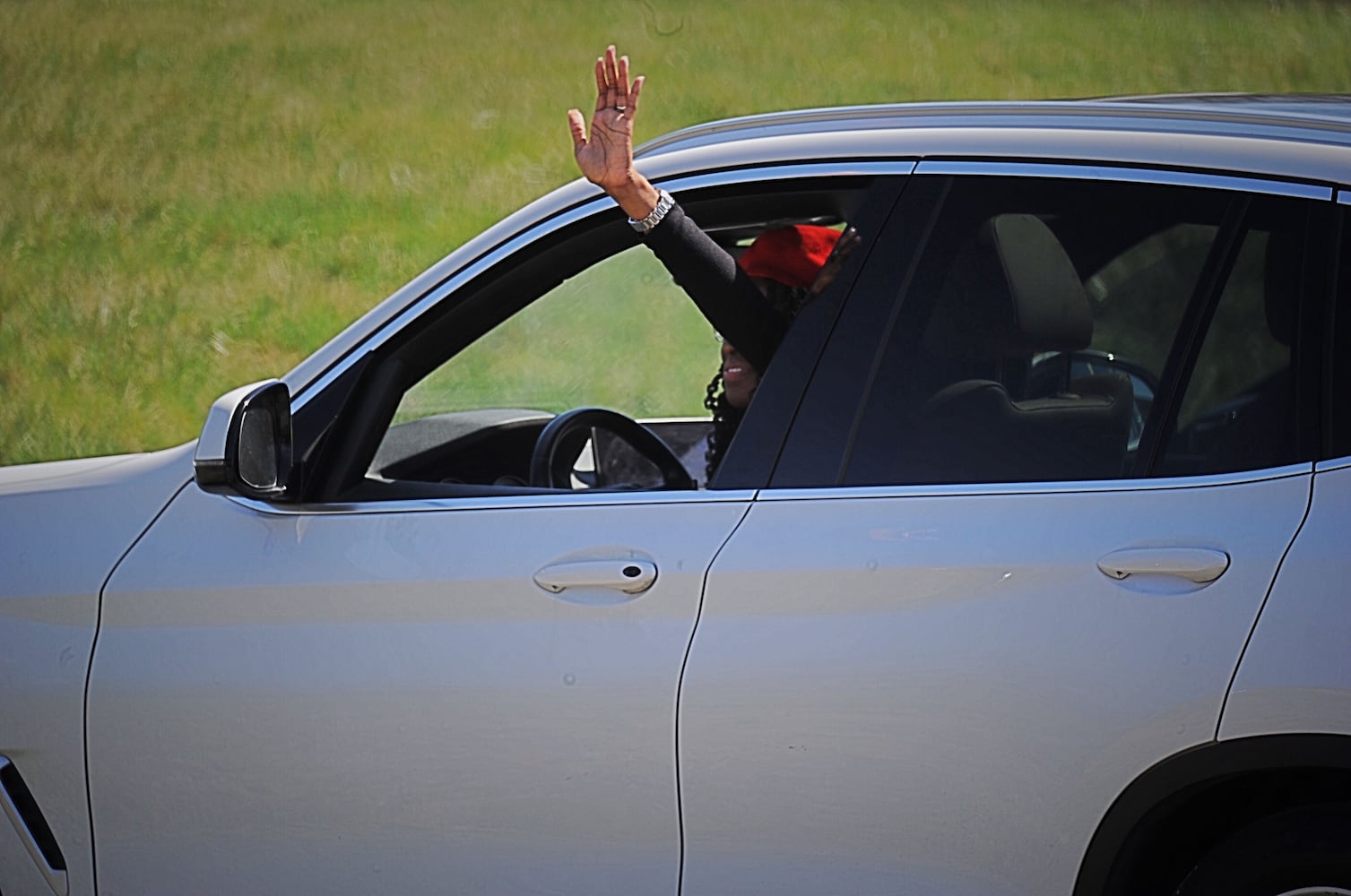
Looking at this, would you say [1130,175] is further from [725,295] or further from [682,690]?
[682,690]

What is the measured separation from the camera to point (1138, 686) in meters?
2.29

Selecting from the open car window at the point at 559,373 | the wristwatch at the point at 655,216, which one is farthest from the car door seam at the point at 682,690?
the wristwatch at the point at 655,216

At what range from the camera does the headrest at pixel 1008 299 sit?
2600 millimetres

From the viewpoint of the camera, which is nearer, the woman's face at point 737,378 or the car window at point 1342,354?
the car window at point 1342,354

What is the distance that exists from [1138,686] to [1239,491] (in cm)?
31

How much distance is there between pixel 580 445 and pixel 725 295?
59cm

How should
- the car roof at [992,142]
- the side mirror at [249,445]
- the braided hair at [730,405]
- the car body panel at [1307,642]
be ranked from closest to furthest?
1. the car body panel at [1307,642]
2. the car roof at [992,142]
3. the side mirror at [249,445]
4. the braided hair at [730,405]

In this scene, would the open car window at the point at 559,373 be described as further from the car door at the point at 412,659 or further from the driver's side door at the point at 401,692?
the driver's side door at the point at 401,692

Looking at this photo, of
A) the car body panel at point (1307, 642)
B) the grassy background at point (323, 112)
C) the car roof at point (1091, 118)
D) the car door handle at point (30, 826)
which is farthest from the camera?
the grassy background at point (323, 112)

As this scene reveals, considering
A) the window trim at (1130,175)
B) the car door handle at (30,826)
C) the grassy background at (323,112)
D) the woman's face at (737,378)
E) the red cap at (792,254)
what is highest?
the grassy background at (323,112)

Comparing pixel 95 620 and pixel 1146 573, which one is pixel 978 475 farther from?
pixel 95 620

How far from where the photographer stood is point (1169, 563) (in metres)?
2.28

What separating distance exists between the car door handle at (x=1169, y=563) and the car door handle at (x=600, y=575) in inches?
27.0

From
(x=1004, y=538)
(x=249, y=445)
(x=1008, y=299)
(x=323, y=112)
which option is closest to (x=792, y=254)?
(x=1008, y=299)
